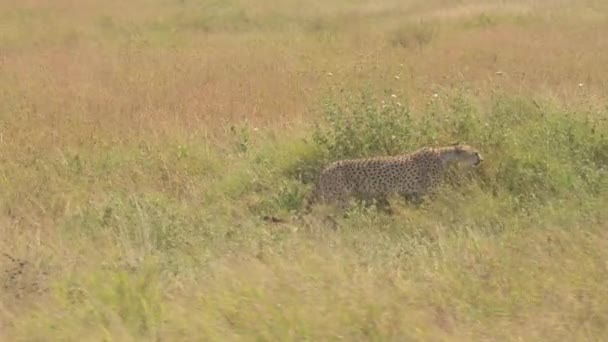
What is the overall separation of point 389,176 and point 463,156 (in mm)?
551

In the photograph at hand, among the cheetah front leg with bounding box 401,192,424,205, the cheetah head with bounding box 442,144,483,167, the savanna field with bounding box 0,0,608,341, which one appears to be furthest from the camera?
the cheetah head with bounding box 442,144,483,167

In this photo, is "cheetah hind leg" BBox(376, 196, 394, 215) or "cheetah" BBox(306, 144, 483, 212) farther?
"cheetah" BBox(306, 144, 483, 212)

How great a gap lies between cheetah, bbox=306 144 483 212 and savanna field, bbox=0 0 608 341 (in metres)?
0.17

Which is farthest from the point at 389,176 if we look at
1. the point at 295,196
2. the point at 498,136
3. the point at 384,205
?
the point at 498,136

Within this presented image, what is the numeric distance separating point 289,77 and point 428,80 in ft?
5.53

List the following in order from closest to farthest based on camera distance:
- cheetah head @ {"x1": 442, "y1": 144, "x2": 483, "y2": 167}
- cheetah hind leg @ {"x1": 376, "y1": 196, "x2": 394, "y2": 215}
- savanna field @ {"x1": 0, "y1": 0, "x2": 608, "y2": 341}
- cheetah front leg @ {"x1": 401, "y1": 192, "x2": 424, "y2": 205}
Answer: savanna field @ {"x1": 0, "y1": 0, "x2": 608, "y2": 341} → cheetah hind leg @ {"x1": 376, "y1": 196, "x2": 394, "y2": 215} → cheetah front leg @ {"x1": 401, "y1": 192, "x2": 424, "y2": 205} → cheetah head @ {"x1": 442, "y1": 144, "x2": 483, "y2": 167}

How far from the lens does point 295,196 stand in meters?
6.25

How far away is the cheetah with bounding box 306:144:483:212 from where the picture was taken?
612 centimetres

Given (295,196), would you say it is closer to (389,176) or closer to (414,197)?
(389,176)

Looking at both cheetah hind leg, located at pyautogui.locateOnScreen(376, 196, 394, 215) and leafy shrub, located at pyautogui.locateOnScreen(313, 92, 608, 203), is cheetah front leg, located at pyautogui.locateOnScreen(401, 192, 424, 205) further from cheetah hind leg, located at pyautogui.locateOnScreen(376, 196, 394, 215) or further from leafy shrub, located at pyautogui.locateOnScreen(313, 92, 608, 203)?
leafy shrub, located at pyautogui.locateOnScreen(313, 92, 608, 203)

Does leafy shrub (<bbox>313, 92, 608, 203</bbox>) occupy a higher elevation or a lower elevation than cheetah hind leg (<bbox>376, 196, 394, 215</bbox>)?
higher

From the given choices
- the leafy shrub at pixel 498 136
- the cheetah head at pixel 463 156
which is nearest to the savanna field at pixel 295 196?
the leafy shrub at pixel 498 136

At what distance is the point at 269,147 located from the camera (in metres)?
7.09

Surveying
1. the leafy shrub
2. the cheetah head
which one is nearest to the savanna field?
the leafy shrub
